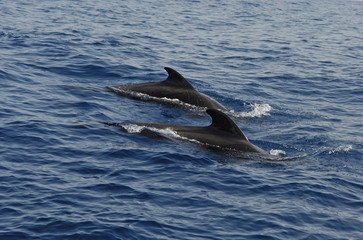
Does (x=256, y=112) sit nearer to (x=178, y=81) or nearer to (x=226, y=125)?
(x=178, y=81)

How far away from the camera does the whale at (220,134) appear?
16062 mm

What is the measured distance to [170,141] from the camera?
54.0ft

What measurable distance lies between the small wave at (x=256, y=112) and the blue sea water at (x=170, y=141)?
0.26 ft

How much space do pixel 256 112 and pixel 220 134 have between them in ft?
16.8

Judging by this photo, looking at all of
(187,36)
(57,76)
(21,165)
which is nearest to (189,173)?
(21,165)

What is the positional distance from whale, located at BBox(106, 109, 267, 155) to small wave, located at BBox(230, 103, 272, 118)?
13.5 feet

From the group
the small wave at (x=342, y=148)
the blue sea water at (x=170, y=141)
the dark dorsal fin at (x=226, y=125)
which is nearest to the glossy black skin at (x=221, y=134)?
the dark dorsal fin at (x=226, y=125)

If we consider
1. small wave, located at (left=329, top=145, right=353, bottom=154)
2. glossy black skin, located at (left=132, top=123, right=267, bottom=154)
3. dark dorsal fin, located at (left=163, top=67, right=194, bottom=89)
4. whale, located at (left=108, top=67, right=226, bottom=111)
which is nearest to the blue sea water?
small wave, located at (left=329, top=145, right=353, bottom=154)

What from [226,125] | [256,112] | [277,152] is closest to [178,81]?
[256,112]

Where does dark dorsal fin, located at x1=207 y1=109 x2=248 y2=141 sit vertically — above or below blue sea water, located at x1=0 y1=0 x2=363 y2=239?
above

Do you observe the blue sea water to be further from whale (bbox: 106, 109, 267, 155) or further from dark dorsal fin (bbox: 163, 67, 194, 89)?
dark dorsal fin (bbox: 163, 67, 194, 89)

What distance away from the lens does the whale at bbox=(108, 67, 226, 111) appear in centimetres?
2119

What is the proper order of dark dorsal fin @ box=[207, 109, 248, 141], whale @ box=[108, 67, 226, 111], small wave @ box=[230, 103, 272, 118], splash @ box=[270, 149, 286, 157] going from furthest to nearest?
1. whale @ box=[108, 67, 226, 111]
2. small wave @ box=[230, 103, 272, 118]
3. splash @ box=[270, 149, 286, 157]
4. dark dorsal fin @ box=[207, 109, 248, 141]

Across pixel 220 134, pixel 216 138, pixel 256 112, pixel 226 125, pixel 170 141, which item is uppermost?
pixel 226 125
